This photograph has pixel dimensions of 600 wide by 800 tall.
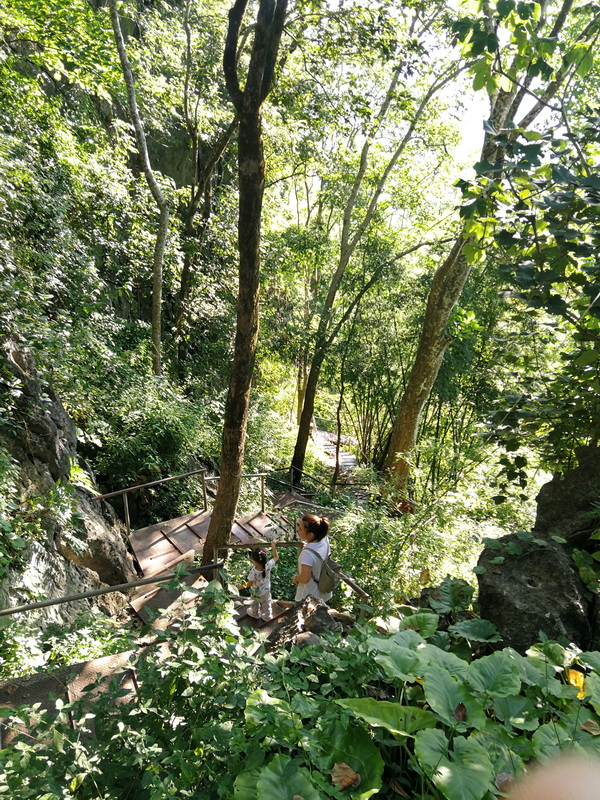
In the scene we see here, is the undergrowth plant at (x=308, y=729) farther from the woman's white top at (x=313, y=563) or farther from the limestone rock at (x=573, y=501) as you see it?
the woman's white top at (x=313, y=563)

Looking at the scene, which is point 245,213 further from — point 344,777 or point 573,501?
point 344,777

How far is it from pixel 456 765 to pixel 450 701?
182 mm

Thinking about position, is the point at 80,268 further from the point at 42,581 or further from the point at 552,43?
the point at 552,43

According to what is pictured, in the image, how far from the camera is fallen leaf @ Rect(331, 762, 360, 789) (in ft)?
3.90

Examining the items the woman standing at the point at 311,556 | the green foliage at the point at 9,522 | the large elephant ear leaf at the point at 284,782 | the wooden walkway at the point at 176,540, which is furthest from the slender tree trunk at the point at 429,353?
the large elephant ear leaf at the point at 284,782

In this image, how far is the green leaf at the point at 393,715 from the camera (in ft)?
4.09

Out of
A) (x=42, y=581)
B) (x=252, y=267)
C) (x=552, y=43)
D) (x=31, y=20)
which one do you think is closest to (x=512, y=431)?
(x=552, y=43)

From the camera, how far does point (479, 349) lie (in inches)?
440

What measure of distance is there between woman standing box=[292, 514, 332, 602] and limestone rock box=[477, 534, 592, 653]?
139 cm

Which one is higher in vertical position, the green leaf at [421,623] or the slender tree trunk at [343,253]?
the slender tree trunk at [343,253]

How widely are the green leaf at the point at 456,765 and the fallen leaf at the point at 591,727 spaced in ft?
1.17

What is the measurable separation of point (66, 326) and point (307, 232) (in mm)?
7586

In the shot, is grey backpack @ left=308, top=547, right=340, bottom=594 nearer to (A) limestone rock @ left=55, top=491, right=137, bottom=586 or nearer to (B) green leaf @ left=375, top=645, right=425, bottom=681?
(B) green leaf @ left=375, top=645, right=425, bottom=681

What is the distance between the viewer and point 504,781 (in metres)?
1.21
